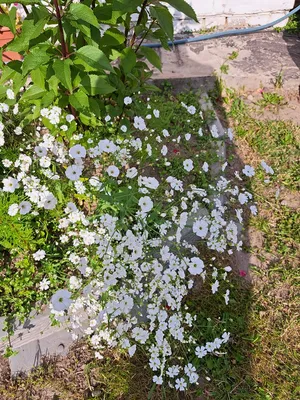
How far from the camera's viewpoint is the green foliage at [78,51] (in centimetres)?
Answer: 177

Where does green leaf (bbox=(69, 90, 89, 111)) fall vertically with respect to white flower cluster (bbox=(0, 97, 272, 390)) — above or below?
above

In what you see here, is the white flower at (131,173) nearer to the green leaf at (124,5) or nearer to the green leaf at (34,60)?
the green leaf at (34,60)

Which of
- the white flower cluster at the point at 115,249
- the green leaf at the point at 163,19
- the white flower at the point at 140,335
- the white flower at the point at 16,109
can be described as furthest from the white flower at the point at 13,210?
the green leaf at the point at 163,19

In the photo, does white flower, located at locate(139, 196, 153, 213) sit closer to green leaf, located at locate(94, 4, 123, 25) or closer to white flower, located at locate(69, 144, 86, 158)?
white flower, located at locate(69, 144, 86, 158)

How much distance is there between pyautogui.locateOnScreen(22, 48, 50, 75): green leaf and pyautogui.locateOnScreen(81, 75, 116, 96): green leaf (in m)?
0.25

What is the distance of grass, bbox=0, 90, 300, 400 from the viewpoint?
2.27 m

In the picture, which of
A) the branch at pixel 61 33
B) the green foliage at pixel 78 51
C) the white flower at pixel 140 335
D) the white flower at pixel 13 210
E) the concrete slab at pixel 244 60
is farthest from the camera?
the concrete slab at pixel 244 60

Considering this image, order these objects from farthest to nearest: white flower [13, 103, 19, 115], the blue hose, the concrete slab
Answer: the blue hose
the concrete slab
white flower [13, 103, 19, 115]

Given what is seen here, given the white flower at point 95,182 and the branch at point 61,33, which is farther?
the white flower at point 95,182

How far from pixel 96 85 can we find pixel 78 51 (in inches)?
9.8

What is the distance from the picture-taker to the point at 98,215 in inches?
88.2

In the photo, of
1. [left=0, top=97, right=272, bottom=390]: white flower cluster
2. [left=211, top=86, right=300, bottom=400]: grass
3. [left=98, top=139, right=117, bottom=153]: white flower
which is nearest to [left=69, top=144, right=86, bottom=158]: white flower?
[left=0, top=97, right=272, bottom=390]: white flower cluster

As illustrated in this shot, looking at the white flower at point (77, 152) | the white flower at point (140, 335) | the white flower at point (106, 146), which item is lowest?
the white flower at point (140, 335)

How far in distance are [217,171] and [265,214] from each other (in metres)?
0.52
